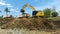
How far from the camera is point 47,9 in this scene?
84.9 meters

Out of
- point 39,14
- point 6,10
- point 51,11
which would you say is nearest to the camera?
point 39,14

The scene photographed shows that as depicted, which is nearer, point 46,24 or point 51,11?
point 46,24

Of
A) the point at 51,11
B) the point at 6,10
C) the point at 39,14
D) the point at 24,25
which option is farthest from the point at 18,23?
the point at 6,10

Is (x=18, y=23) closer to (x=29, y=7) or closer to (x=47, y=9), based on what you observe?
(x=29, y=7)

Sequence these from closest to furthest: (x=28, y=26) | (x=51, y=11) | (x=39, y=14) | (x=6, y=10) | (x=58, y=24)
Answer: (x=28, y=26)
(x=58, y=24)
(x=39, y=14)
(x=51, y=11)
(x=6, y=10)

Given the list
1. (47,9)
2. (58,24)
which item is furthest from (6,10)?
(58,24)

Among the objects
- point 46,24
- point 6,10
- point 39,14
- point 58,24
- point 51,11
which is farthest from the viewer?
point 6,10

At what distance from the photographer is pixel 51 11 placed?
83.8 meters

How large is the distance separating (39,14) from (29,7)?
4.03 m

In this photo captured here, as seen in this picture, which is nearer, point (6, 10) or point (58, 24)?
point (58, 24)

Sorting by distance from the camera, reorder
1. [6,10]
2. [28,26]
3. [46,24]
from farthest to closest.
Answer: [6,10] → [46,24] → [28,26]

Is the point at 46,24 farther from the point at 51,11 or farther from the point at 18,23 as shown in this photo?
the point at 51,11

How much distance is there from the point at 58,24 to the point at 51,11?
3601 centimetres

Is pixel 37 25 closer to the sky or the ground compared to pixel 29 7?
closer to the ground
